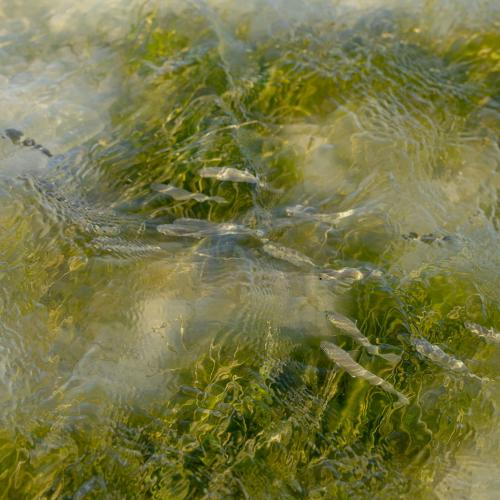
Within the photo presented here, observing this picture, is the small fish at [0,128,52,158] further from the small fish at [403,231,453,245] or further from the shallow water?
the small fish at [403,231,453,245]

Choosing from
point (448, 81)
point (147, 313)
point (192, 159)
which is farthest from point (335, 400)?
point (448, 81)

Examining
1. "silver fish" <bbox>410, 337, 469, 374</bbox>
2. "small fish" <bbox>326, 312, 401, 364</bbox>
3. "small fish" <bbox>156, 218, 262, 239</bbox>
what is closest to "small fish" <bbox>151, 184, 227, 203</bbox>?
"small fish" <bbox>156, 218, 262, 239</bbox>

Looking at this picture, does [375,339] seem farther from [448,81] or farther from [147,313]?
[448,81]

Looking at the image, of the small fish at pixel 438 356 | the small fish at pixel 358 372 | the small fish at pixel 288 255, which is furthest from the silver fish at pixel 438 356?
the small fish at pixel 288 255

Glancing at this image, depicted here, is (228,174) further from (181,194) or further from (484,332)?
(484,332)

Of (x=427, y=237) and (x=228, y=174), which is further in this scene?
(x=228, y=174)

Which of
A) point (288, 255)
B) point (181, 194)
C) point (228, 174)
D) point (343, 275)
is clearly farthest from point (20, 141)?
point (343, 275)
